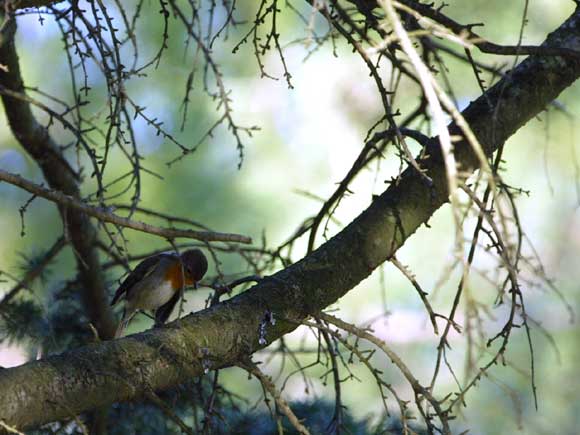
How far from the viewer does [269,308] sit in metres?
1.97

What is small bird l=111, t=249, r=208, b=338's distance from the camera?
3391 mm

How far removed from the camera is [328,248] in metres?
2.15

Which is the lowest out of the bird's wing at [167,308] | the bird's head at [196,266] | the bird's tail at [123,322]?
the bird's tail at [123,322]

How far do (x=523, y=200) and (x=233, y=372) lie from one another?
2198 mm

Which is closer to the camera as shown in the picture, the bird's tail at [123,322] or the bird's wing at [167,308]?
the bird's tail at [123,322]

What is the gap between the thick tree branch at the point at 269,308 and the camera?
1.62 metres

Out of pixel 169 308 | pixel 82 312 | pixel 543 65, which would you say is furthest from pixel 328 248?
pixel 169 308

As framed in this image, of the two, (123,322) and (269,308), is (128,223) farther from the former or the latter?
(123,322)

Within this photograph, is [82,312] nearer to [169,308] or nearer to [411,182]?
[169,308]

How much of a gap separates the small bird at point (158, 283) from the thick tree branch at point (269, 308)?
1.29 meters

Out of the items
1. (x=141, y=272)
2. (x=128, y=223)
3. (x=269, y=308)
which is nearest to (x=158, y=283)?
(x=141, y=272)

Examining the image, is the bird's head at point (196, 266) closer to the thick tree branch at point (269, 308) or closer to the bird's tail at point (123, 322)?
the bird's tail at point (123, 322)

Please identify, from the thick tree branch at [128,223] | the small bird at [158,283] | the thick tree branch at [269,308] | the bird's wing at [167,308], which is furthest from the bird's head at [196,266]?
the thick tree branch at [128,223]

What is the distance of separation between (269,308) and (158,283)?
1.68 meters
